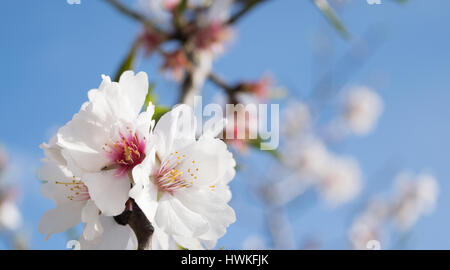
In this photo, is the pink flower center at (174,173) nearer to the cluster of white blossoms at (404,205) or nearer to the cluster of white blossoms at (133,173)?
the cluster of white blossoms at (133,173)

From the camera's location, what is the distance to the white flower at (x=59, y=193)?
1.55 ft

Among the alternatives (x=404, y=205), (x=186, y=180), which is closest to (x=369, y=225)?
(x=404, y=205)

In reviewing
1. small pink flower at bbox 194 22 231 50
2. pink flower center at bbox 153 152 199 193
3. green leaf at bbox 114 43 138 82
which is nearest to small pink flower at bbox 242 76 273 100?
small pink flower at bbox 194 22 231 50

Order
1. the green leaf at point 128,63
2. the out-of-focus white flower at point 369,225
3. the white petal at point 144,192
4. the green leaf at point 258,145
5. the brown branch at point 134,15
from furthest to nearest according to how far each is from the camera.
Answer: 1. the out-of-focus white flower at point 369,225
2. the brown branch at point 134,15
3. the green leaf at point 258,145
4. the green leaf at point 128,63
5. the white petal at point 144,192

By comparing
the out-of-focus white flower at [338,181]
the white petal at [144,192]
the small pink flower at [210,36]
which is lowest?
the white petal at [144,192]

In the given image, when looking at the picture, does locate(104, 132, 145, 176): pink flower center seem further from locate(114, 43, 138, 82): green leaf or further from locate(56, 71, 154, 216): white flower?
locate(114, 43, 138, 82): green leaf

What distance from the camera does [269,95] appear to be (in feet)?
4.59

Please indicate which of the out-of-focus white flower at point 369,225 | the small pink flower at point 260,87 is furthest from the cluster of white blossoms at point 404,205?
the small pink flower at point 260,87

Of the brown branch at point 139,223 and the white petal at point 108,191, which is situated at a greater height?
the white petal at point 108,191

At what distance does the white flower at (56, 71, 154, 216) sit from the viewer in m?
0.43

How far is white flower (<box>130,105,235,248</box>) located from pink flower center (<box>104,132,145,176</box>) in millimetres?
23
